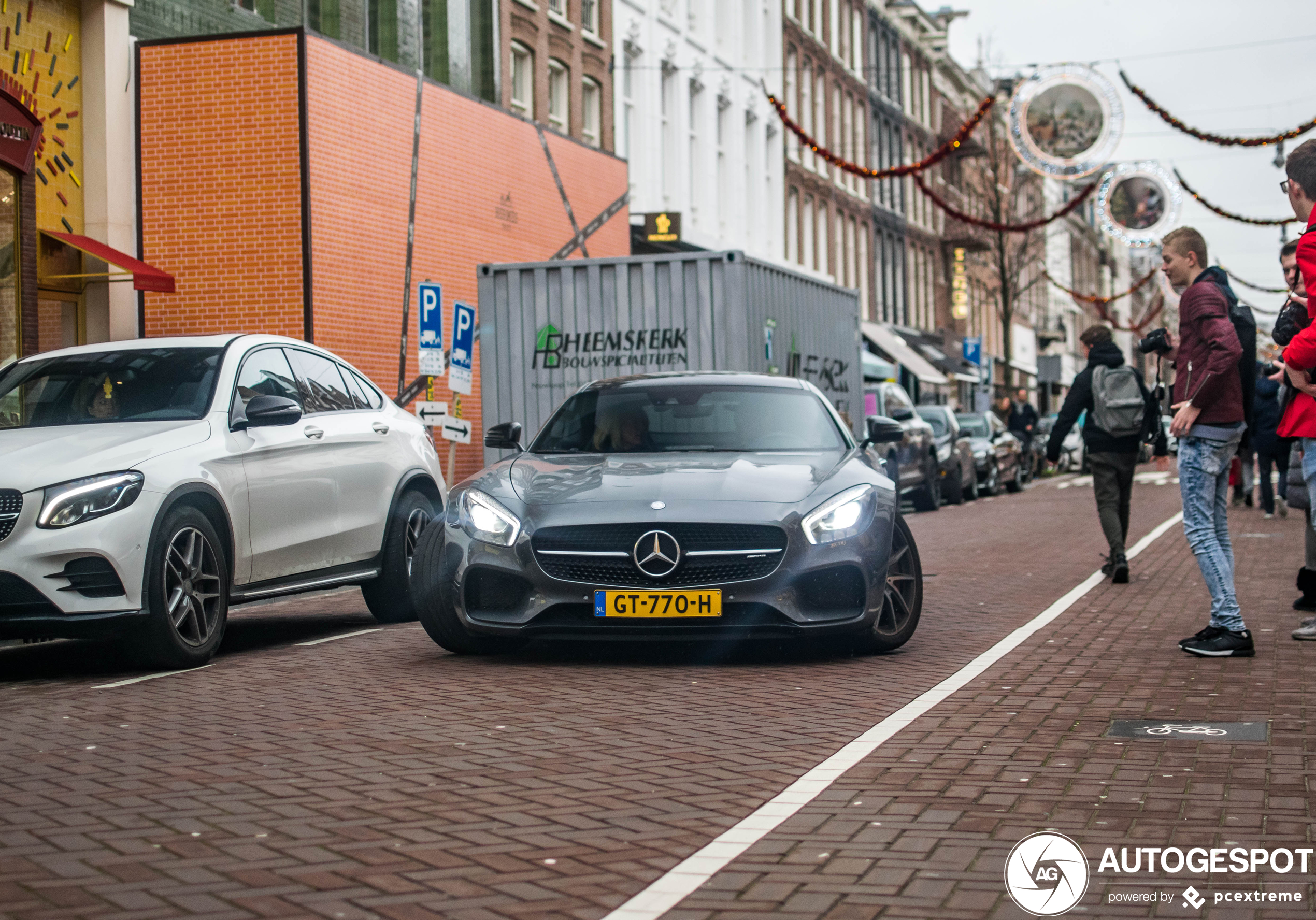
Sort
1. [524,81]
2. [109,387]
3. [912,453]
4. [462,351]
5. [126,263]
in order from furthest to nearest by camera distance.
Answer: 1. [524,81]
2. [912,453]
3. [126,263]
4. [462,351]
5. [109,387]

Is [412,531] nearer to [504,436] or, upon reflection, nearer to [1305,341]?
[504,436]

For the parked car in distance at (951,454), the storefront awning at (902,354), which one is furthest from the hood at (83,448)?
the storefront awning at (902,354)

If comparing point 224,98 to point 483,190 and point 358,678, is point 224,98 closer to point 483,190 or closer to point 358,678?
point 483,190

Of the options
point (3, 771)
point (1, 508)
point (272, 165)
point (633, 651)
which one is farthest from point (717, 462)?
point (272, 165)

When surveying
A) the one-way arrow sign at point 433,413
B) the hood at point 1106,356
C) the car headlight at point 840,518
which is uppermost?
the hood at point 1106,356

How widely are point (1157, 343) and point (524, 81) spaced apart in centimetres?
2233

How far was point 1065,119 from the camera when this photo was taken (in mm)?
21375

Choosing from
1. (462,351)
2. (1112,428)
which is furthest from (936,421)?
(1112,428)

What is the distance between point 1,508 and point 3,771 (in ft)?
7.13

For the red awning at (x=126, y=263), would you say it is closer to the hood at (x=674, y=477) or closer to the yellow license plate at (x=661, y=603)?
the hood at (x=674, y=477)

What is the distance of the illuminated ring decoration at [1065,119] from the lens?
21.2 metres

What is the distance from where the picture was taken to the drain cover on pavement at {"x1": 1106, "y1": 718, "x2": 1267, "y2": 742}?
619cm

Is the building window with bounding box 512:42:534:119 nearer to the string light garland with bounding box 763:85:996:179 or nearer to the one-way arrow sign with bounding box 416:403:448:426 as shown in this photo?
the string light garland with bounding box 763:85:996:179

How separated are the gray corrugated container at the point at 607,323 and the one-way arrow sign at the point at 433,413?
→ 2.68ft
